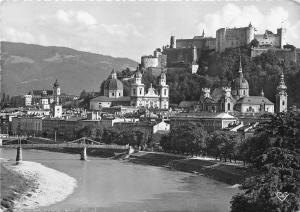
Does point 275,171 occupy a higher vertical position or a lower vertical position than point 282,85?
lower

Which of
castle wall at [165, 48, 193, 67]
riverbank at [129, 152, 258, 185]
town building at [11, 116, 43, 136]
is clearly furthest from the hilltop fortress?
riverbank at [129, 152, 258, 185]

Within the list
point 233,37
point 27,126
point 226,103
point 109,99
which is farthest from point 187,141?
point 109,99

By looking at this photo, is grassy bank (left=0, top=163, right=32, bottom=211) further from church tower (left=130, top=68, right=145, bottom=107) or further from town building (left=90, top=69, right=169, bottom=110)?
church tower (left=130, top=68, right=145, bottom=107)

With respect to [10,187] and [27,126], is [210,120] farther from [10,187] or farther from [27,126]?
[10,187]

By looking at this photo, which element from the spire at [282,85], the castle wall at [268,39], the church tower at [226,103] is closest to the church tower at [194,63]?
the castle wall at [268,39]

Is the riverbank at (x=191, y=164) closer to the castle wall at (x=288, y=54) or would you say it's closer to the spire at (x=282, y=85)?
the spire at (x=282, y=85)

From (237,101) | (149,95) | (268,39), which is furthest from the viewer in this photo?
(149,95)
